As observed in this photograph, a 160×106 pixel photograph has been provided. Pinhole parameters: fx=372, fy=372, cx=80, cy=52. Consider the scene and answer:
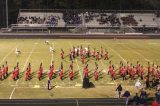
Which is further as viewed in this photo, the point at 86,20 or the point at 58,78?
the point at 86,20

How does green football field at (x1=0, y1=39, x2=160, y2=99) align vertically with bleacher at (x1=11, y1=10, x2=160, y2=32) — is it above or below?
below

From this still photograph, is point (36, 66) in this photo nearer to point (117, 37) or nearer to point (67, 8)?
point (117, 37)

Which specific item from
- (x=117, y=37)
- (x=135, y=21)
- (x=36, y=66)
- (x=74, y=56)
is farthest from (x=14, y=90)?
(x=135, y=21)

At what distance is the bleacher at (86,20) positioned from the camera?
6775 centimetres

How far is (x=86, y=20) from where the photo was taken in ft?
230

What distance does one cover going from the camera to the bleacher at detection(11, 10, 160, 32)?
67750 millimetres

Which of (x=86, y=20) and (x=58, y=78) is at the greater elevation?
(x=86, y=20)

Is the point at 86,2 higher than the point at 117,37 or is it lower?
higher

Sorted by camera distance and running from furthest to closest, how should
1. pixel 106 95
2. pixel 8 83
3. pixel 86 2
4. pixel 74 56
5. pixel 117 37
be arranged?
pixel 86 2, pixel 117 37, pixel 74 56, pixel 8 83, pixel 106 95

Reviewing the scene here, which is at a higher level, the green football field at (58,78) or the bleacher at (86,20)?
the bleacher at (86,20)

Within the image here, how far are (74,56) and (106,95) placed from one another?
1335 centimetres

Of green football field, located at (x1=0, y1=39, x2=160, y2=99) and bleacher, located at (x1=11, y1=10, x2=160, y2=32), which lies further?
bleacher, located at (x1=11, y1=10, x2=160, y2=32)

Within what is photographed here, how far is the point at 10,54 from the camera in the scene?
38.5m

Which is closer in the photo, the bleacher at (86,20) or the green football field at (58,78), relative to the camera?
the green football field at (58,78)
